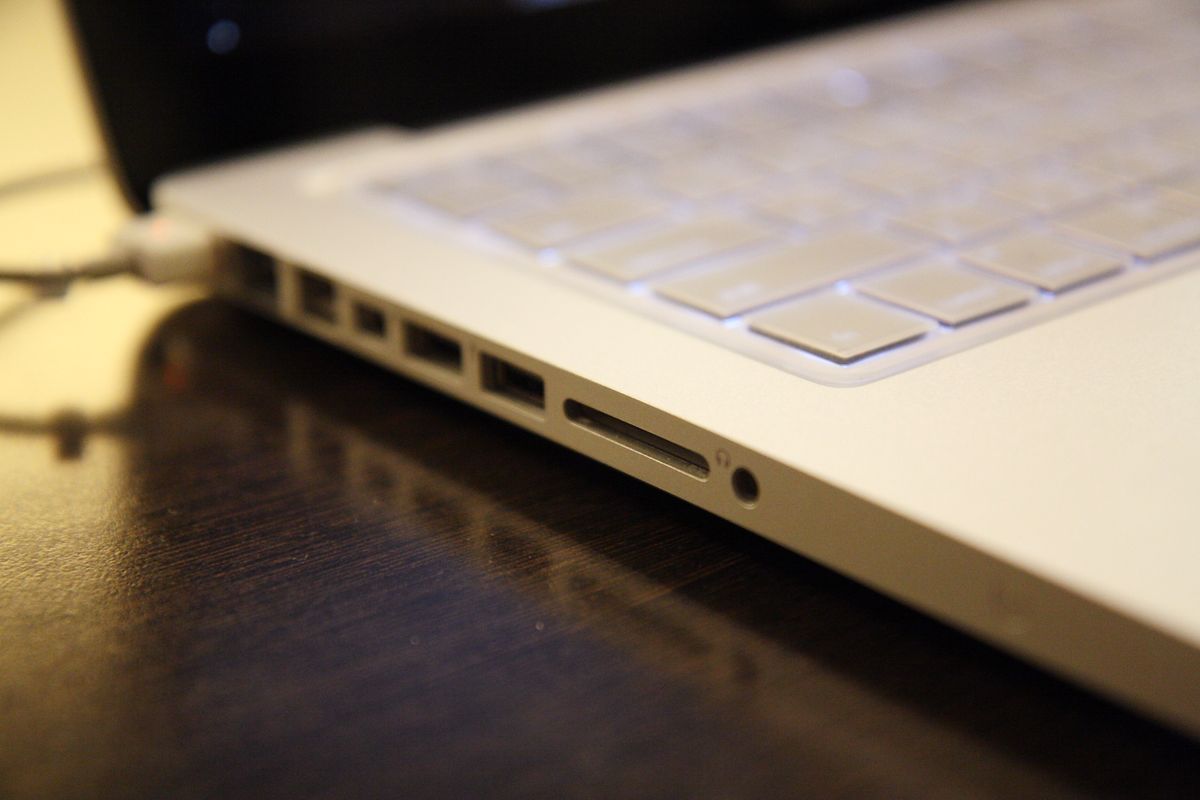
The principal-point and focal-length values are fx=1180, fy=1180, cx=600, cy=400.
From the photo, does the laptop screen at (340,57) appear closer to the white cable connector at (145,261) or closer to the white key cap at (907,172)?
the white cable connector at (145,261)

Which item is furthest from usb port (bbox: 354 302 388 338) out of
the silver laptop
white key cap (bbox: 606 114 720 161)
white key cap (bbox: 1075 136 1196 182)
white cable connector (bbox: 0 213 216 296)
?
white key cap (bbox: 1075 136 1196 182)

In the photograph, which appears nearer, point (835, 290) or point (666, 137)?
point (835, 290)

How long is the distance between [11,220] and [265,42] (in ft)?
0.83

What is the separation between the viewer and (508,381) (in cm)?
49

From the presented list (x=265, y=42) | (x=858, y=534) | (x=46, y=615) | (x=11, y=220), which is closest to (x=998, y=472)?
(x=858, y=534)

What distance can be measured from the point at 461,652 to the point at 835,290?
9.1 inches

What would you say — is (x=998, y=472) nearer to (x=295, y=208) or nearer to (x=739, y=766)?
(x=739, y=766)

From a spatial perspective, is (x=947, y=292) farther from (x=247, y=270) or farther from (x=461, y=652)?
(x=247, y=270)

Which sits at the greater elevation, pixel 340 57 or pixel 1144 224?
pixel 340 57

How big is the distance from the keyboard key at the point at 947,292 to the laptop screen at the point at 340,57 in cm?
41

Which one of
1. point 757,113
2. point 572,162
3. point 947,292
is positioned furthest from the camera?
point 757,113

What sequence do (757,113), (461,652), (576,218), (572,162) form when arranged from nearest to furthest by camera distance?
(461,652), (576,218), (572,162), (757,113)

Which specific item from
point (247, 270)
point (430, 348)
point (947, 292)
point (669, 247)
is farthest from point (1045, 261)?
point (247, 270)

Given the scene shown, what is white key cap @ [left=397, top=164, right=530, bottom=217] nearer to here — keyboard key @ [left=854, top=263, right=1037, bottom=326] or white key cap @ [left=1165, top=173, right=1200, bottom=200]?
keyboard key @ [left=854, top=263, right=1037, bottom=326]
